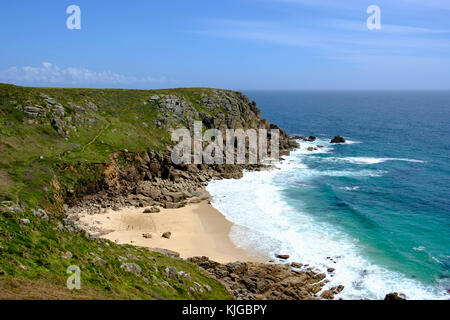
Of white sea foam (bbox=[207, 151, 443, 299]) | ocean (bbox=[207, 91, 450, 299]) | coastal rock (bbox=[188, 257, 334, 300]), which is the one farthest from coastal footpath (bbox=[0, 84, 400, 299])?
ocean (bbox=[207, 91, 450, 299])

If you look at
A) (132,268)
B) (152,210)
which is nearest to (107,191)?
(152,210)

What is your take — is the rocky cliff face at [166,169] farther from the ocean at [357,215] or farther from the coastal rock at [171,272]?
the coastal rock at [171,272]

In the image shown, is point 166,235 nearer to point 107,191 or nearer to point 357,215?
point 107,191

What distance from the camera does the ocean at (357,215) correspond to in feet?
122

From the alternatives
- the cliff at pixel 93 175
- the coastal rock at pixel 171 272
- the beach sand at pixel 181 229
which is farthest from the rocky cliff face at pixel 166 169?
the coastal rock at pixel 171 272

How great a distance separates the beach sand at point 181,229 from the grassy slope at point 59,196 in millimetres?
7265

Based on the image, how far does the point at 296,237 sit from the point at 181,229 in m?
16.3

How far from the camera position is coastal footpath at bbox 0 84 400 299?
2458 cm

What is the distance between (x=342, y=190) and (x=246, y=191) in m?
18.8

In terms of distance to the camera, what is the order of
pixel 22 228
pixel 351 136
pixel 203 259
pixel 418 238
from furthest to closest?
pixel 351 136, pixel 418 238, pixel 203 259, pixel 22 228

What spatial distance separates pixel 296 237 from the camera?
45.2 metres

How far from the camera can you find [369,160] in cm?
8681
